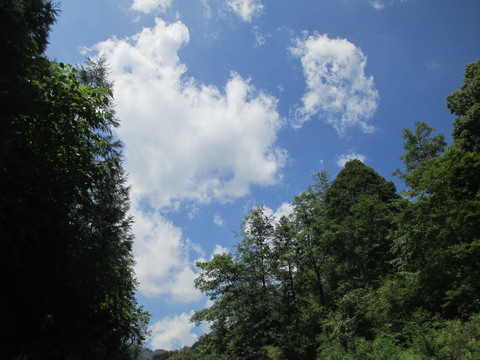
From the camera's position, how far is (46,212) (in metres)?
5.82

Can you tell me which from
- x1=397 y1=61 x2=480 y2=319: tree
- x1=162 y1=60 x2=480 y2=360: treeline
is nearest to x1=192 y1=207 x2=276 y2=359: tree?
x1=162 y1=60 x2=480 y2=360: treeline

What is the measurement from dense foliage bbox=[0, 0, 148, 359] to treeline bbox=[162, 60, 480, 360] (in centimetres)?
1077

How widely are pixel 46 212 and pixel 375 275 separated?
21.6 m

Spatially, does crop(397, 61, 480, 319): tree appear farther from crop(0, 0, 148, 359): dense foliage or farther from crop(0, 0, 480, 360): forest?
crop(0, 0, 148, 359): dense foliage

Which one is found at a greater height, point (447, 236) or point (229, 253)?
point (229, 253)

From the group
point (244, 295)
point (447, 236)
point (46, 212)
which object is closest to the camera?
point (46, 212)

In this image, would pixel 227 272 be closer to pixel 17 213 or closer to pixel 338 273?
pixel 338 273

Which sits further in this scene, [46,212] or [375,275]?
[375,275]

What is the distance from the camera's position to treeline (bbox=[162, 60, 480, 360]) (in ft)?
35.6

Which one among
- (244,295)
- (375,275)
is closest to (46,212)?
(244,295)

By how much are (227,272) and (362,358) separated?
10.3 metres

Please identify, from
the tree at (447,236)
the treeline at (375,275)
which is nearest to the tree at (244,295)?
the treeline at (375,275)

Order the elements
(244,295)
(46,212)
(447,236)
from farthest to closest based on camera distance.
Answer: (244,295) < (447,236) < (46,212)

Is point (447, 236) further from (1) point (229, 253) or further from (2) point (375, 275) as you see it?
(1) point (229, 253)
